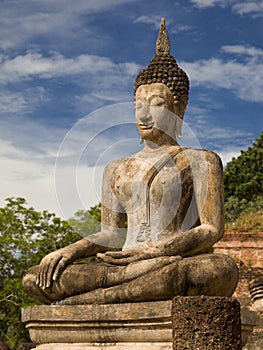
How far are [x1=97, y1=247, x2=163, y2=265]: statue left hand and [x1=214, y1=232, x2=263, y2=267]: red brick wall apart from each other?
1723 centimetres

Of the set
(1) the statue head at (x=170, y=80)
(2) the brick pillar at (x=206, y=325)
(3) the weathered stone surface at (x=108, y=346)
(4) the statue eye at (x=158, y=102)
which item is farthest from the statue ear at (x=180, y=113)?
(2) the brick pillar at (x=206, y=325)

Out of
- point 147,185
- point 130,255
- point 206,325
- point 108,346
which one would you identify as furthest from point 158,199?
point 206,325

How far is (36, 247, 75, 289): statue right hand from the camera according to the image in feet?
19.8

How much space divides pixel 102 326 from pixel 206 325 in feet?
4.84

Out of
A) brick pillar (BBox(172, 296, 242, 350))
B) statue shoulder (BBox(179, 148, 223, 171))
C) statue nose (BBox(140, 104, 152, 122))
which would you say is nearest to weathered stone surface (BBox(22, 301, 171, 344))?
brick pillar (BBox(172, 296, 242, 350))

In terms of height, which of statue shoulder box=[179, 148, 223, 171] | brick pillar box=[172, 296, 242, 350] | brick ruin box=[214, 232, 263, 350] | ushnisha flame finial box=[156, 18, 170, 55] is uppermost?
brick ruin box=[214, 232, 263, 350]

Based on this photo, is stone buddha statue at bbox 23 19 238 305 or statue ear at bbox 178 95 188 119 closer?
stone buddha statue at bbox 23 19 238 305

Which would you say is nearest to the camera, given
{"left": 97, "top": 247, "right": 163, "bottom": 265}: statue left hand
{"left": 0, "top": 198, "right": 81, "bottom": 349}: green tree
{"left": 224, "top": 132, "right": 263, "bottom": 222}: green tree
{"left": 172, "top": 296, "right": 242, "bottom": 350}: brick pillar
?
{"left": 172, "top": 296, "right": 242, "bottom": 350}: brick pillar

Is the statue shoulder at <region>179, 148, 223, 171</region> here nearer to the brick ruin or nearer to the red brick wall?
the brick ruin

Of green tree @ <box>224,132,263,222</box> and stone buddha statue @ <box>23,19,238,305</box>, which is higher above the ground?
green tree @ <box>224,132,263,222</box>

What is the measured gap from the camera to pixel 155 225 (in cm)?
634

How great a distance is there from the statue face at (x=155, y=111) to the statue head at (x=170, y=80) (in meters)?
0.03

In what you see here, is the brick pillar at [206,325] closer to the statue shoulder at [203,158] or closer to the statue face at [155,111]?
the statue shoulder at [203,158]

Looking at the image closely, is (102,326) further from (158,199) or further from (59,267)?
(158,199)
